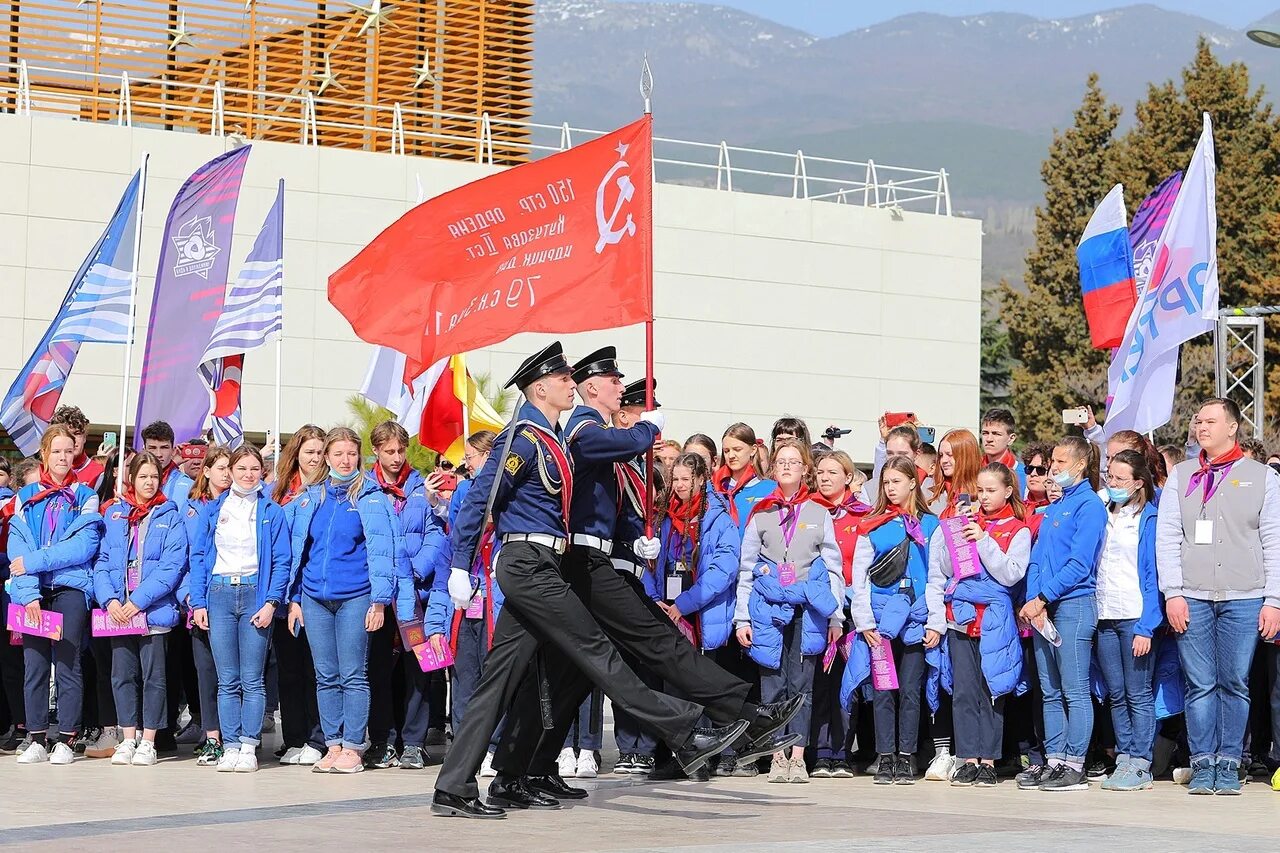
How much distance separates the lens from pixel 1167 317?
13.1 m

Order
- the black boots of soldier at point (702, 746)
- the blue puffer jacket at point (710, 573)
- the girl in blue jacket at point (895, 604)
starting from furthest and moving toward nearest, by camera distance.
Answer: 1. the blue puffer jacket at point (710, 573)
2. the girl in blue jacket at point (895, 604)
3. the black boots of soldier at point (702, 746)

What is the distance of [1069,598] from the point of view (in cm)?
1020

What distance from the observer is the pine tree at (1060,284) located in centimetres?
4803

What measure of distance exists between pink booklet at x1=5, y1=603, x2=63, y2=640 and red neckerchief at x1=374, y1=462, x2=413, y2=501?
7.01 ft

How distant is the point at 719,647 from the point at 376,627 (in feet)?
6.55

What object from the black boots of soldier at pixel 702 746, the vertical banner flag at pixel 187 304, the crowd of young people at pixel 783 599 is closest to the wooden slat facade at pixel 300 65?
the vertical banner flag at pixel 187 304

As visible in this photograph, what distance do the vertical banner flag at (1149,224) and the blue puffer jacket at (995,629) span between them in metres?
5.48

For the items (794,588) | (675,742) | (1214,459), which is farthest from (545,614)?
(1214,459)

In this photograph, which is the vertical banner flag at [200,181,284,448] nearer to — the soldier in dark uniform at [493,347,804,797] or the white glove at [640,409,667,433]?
the soldier in dark uniform at [493,347,804,797]

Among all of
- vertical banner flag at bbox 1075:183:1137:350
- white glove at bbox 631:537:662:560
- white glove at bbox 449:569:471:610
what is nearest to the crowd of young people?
white glove at bbox 631:537:662:560

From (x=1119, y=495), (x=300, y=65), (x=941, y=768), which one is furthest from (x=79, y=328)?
(x=300, y=65)

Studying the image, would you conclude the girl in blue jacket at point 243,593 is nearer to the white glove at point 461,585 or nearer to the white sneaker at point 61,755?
the white sneaker at point 61,755

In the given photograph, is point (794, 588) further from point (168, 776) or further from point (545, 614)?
point (168, 776)

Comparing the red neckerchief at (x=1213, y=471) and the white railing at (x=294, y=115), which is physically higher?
the white railing at (x=294, y=115)
